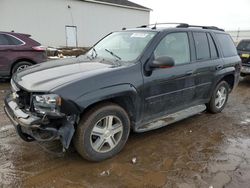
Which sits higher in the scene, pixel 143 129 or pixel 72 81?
pixel 72 81

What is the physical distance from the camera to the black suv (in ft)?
9.84

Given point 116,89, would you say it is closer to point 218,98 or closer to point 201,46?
point 201,46

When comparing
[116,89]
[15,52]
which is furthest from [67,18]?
[116,89]

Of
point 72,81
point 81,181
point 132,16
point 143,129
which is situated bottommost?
point 81,181

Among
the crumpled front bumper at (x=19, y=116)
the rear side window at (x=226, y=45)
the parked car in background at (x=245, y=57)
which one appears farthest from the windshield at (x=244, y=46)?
Answer: the crumpled front bumper at (x=19, y=116)

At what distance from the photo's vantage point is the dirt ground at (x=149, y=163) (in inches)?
120

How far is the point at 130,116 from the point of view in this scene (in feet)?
12.2

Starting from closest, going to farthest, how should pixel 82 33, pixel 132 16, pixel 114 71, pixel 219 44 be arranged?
pixel 114 71 < pixel 219 44 < pixel 82 33 < pixel 132 16

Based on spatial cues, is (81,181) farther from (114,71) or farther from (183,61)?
(183,61)

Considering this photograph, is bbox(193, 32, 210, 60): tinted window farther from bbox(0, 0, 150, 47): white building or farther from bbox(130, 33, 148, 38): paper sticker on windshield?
bbox(0, 0, 150, 47): white building

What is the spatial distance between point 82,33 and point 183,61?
1760cm

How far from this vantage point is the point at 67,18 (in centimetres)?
1945

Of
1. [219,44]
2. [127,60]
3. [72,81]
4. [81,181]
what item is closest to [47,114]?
[72,81]

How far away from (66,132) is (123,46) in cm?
189
